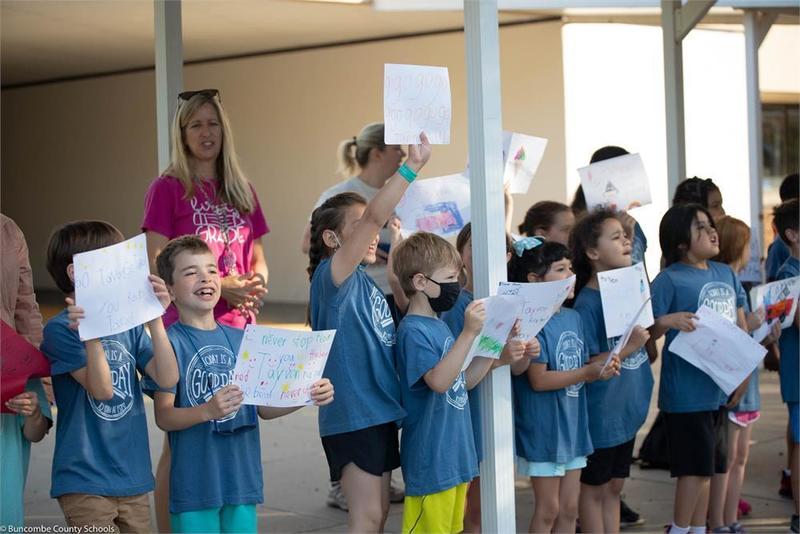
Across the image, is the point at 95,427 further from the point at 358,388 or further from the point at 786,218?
the point at 786,218

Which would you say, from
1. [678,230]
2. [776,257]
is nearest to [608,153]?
[678,230]

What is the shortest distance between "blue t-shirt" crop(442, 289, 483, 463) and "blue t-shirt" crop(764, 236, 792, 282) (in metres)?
2.27

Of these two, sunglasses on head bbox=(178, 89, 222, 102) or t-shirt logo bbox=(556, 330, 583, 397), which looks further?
sunglasses on head bbox=(178, 89, 222, 102)

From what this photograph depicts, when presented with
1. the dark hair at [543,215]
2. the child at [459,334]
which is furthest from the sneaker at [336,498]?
the dark hair at [543,215]

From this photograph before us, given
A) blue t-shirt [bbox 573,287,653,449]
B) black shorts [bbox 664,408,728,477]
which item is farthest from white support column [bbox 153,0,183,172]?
black shorts [bbox 664,408,728,477]

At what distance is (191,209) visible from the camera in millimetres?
4289

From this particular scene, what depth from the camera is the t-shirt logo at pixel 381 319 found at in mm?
3686

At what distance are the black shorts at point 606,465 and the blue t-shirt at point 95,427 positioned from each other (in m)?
1.91

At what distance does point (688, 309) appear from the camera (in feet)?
15.2

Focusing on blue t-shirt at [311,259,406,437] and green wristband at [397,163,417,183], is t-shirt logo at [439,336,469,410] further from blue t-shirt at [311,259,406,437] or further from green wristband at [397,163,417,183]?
green wristband at [397,163,417,183]

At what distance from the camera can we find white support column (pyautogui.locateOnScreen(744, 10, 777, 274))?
10.6 metres

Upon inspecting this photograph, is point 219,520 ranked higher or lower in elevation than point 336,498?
higher

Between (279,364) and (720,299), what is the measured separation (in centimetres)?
223

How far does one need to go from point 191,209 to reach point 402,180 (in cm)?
118
